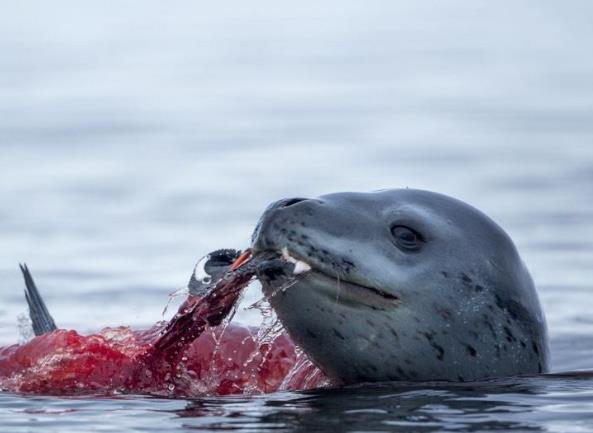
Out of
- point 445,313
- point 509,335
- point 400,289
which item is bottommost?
point 509,335

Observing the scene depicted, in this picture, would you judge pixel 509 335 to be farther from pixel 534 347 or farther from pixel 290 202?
pixel 290 202

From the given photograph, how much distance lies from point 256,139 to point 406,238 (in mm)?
12807

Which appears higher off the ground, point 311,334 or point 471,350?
point 311,334

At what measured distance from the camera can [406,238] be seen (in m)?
9.56

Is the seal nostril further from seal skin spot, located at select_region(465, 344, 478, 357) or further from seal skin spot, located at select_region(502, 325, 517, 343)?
seal skin spot, located at select_region(502, 325, 517, 343)

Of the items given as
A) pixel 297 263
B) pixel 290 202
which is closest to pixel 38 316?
pixel 290 202

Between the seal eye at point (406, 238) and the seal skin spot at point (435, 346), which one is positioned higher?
the seal eye at point (406, 238)

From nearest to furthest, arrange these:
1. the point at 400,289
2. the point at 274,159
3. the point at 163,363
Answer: the point at 400,289
the point at 163,363
the point at 274,159

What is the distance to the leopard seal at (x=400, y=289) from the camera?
9266 mm

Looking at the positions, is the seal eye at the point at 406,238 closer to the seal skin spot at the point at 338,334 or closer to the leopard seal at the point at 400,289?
the leopard seal at the point at 400,289

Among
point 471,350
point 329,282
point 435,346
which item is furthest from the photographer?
point 471,350

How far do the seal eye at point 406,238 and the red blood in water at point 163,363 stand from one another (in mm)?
861

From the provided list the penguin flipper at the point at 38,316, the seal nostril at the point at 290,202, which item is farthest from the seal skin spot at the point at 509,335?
the penguin flipper at the point at 38,316

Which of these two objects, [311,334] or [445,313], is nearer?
[311,334]
